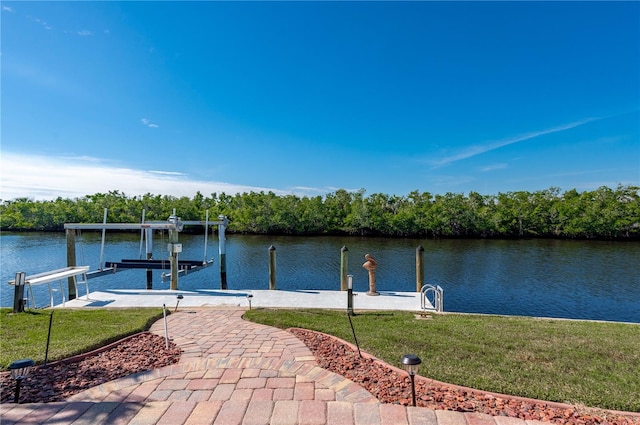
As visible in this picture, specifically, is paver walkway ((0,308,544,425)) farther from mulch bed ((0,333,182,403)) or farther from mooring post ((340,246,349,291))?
mooring post ((340,246,349,291))

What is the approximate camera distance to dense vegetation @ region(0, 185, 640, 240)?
41.8 m

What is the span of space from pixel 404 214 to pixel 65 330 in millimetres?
42686

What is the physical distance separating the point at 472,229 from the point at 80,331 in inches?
1793

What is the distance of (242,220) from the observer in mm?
48344

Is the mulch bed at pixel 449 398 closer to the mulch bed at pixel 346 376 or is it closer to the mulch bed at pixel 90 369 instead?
the mulch bed at pixel 346 376

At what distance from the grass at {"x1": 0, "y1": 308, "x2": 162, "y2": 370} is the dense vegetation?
3915 centimetres

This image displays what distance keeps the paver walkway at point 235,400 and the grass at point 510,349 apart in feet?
3.17

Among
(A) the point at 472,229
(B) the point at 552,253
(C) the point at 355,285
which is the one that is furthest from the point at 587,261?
(A) the point at 472,229

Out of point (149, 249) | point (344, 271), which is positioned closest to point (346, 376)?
point (344, 271)

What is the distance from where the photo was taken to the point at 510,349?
5191 millimetres

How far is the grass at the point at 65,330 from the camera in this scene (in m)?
4.90

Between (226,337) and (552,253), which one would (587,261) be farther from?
(226,337)

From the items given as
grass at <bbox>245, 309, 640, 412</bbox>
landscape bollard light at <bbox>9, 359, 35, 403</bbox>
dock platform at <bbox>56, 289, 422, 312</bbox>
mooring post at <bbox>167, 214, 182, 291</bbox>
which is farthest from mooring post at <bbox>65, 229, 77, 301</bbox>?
landscape bollard light at <bbox>9, 359, 35, 403</bbox>

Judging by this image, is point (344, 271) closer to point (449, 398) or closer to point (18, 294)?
point (449, 398)
